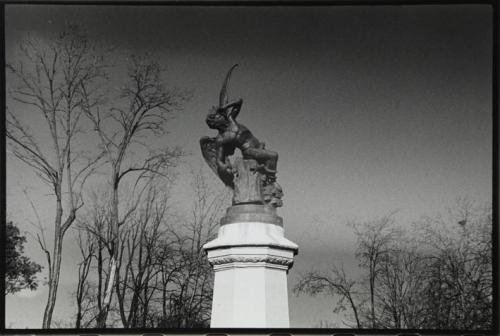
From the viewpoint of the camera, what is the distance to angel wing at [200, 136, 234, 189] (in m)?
9.30

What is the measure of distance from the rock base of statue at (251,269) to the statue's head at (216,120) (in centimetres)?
75

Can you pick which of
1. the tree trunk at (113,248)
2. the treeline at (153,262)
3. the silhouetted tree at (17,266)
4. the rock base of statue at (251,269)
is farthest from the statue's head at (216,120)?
the silhouetted tree at (17,266)

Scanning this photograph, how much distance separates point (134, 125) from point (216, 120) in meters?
0.77

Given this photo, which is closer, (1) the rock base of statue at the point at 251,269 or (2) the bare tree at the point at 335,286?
(1) the rock base of statue at the point at 251,269

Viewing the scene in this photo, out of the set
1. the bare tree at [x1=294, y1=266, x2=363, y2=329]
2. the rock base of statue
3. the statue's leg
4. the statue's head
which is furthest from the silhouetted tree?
the bare tree at [x1=294, y1=266, x2=363, y2=329]

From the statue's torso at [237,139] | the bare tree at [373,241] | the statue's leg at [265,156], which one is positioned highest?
the statue's torso at [237,139]

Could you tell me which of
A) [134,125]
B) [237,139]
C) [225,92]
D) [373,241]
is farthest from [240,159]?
[373,241]

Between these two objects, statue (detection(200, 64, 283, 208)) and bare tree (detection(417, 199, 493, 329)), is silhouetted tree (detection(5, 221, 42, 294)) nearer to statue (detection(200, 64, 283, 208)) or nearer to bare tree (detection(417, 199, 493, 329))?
statue (detection(200, 64, 283, 208))

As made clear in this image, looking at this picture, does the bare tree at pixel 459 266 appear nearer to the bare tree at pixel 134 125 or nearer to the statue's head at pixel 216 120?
the statue's head at pixel 216 120

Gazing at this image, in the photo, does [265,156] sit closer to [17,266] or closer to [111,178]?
[111,178]

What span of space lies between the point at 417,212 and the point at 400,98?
0.98m

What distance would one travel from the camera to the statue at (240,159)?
9.06 metres


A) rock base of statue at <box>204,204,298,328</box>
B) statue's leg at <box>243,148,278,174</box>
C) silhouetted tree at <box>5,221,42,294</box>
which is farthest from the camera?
statue's leg at <box>243,148,278,174</box>

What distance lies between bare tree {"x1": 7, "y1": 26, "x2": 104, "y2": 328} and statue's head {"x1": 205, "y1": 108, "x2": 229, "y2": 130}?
100cm
